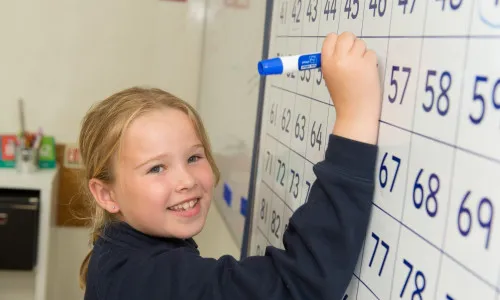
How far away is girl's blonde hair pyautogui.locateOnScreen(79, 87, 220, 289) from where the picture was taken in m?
0.85

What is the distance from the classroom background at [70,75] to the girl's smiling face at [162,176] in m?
1.00

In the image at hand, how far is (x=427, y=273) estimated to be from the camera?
0.51 metres

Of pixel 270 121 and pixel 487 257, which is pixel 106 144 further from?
pixel 487 257

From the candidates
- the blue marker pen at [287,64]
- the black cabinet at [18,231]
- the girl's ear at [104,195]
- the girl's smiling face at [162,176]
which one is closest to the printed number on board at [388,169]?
the blue marker pen at [287,64]

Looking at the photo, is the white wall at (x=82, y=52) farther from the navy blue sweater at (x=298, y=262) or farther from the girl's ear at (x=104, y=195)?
the navy blue sweater at (x=298, y=262)

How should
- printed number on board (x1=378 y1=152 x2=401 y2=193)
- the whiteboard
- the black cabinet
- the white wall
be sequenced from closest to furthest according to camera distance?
the whiteboard < printed number on board (x1=378 y1=152 x2=401 y2=193) < the black cabinet < the white wall

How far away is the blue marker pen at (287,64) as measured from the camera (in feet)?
2.06

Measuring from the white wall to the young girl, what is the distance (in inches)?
46.6

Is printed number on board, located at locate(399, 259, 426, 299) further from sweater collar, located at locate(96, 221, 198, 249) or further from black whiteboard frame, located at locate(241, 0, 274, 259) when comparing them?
black whiteboard frame, located at locate(241, 0, 274, 259)


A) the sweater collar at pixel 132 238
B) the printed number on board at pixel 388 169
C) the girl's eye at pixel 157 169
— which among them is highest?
the printed number on board at pixel 388 169

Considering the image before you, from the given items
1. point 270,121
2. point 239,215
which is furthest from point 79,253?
point 270,121

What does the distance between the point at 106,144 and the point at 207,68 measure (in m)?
1.18

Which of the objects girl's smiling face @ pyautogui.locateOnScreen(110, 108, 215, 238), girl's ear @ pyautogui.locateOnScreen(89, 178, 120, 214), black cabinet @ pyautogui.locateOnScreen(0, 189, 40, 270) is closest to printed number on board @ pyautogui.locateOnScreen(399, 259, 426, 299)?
girl's smiling face @ pyautogui.locateOnScreen(110, 108, 215, 238)

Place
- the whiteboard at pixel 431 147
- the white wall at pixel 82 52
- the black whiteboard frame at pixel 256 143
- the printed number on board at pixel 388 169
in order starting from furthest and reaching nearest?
the white wall at pixel 82 52
the black whiteboard frame at pixel 256 143
the printed number on board at pixel 388 169
the whiteboard at pixel 431 147
